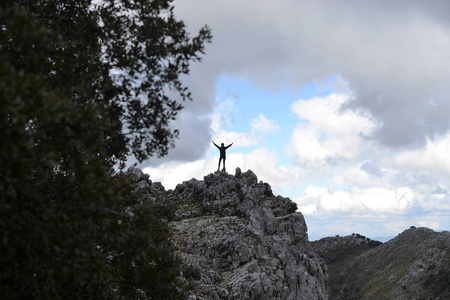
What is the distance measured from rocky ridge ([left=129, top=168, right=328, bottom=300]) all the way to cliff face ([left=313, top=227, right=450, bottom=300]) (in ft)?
210

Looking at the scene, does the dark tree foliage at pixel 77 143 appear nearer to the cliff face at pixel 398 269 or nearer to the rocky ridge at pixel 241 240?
the rocky ridge at pixel 241 240

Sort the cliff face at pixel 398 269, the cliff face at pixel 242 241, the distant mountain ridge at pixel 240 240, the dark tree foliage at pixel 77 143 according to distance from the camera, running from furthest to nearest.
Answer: the cliff face at pixel 398 269, the cliff face at pixel 242 241, the distant mountain ridge at pixel 240 240, the dark tree foliage at pixel 77 143

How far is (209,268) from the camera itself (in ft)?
110

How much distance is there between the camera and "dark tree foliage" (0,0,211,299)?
9.31m

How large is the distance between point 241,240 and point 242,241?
16cm

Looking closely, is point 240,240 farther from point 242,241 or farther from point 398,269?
point 398,269

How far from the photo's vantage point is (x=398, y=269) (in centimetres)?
10769

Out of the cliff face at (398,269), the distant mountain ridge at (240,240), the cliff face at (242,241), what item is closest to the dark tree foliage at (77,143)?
the distant mountain ridge at (240,240)

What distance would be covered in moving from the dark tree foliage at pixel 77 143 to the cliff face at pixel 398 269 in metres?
94.5

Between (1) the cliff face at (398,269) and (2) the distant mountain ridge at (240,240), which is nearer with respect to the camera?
(2) the distant mountain ridge at (240,240)

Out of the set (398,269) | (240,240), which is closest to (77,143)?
(240,240)

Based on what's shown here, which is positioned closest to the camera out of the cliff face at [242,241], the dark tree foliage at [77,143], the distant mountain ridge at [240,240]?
the dark tree foliage at [77,143]

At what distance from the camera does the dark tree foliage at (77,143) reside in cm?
931

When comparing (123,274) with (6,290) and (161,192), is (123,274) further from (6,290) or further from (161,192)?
(161,192)
